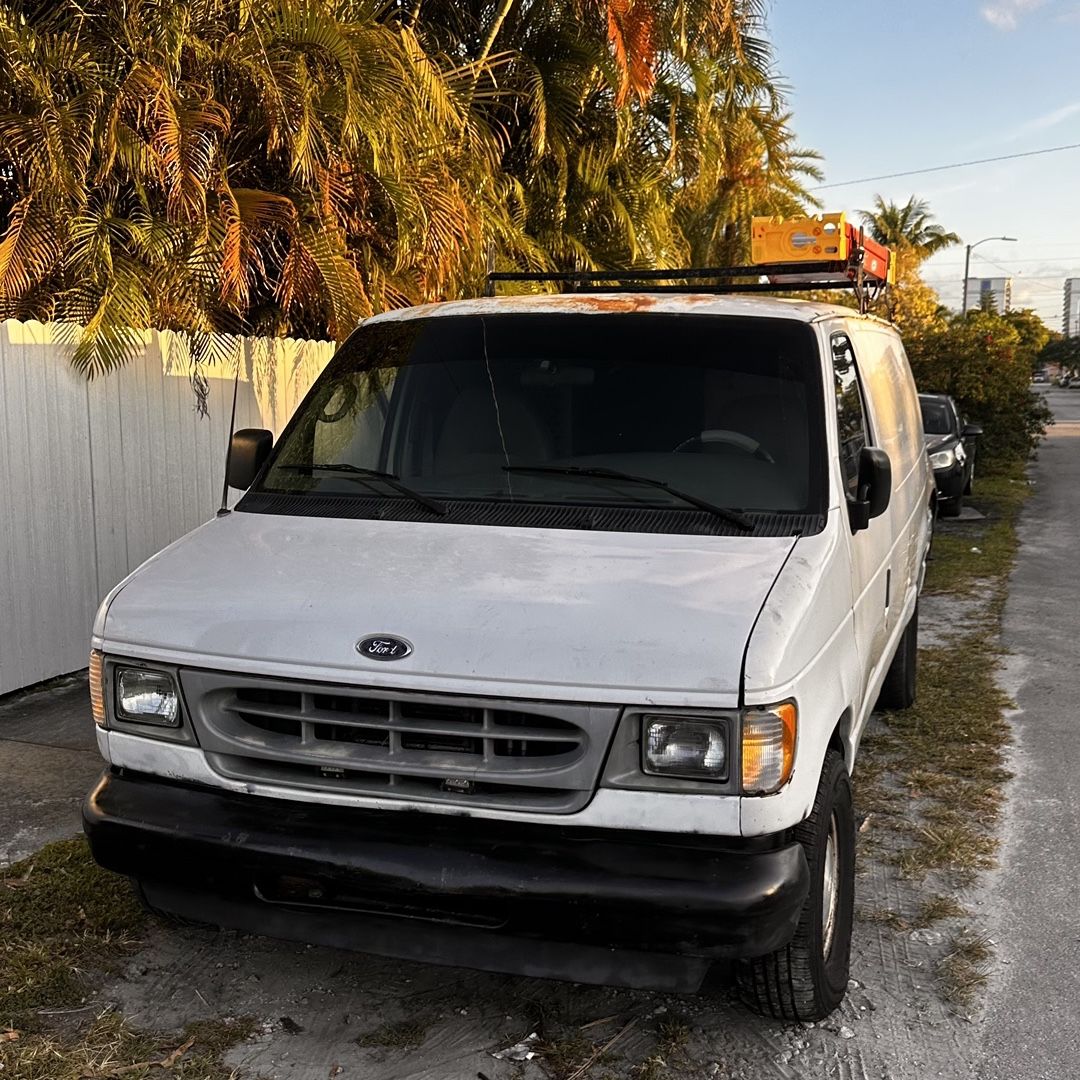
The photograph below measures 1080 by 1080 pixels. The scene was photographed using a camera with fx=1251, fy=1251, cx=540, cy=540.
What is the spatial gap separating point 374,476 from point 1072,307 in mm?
189020

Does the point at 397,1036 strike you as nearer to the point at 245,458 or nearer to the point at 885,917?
the point at 885,917

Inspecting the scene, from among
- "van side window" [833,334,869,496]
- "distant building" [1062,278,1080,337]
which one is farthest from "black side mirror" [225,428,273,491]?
"distant building" [1062,278,1080,337]

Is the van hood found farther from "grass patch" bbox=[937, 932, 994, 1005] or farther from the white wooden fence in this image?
the white wooden fence

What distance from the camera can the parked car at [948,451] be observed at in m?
14.3

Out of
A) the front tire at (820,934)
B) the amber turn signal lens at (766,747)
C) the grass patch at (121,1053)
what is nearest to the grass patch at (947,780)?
the front tire at (820,934)

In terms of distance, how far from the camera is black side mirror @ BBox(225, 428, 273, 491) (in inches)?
179

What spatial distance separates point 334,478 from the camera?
→ 4.28 m

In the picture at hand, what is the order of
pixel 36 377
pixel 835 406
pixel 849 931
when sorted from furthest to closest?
pixel 36 377, pixel 835 406, pixel 849 931

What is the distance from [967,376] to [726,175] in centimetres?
512

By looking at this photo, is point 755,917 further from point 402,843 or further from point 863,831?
point 863,831

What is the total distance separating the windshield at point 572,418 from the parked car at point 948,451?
887 centimetres

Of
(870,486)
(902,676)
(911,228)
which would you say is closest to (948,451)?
(902,676)

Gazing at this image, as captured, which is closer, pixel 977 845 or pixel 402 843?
pixel 402 843

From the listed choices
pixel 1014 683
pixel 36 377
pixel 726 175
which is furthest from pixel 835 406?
pixel 726 175
